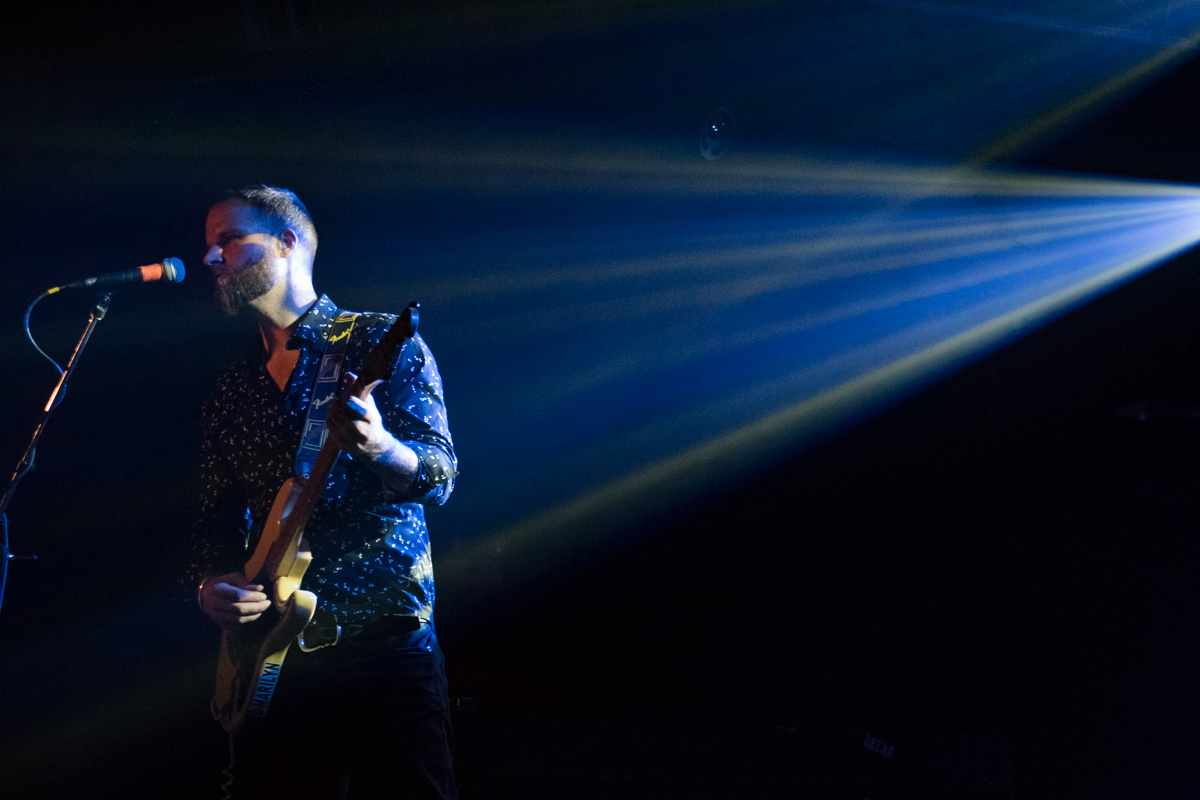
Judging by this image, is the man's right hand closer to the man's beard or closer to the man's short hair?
the man's beard

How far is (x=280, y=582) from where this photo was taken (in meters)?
1.50

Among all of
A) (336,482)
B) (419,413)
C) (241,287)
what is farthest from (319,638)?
(241,287)

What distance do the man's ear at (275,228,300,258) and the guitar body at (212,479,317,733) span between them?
0.65m

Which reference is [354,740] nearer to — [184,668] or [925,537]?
[184,668]

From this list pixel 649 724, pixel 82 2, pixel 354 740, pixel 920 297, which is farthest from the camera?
pixel 920 297

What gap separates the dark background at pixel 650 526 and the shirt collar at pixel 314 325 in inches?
42.4

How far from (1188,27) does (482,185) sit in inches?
113

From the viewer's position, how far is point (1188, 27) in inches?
127

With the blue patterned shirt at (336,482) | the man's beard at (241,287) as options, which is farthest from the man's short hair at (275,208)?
the blue patterned shirt at (336,482)

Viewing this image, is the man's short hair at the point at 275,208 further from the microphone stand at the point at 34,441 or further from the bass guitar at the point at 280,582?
the bass guitar at the point at 280,582

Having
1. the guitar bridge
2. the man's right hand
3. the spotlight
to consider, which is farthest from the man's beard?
Answer: the spotlight

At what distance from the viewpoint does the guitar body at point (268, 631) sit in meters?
1.49

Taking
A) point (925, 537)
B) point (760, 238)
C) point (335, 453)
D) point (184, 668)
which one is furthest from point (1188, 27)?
point (184, 668)

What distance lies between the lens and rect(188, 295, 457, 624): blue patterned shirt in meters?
1.55
